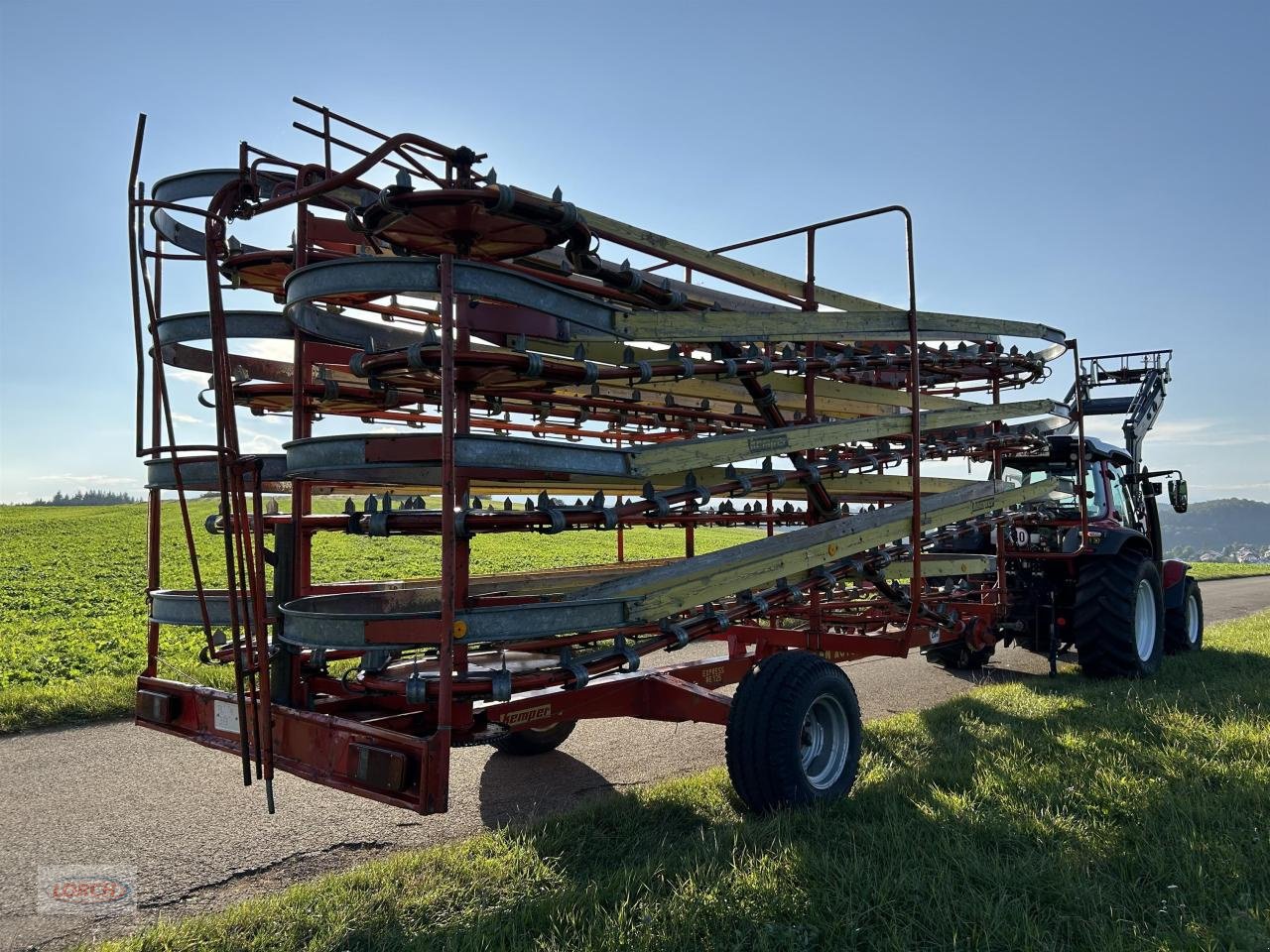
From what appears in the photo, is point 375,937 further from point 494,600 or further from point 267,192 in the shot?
point 267,192

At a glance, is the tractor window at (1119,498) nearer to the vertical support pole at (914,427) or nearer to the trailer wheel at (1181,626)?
the trailer wheel at (1181,626)

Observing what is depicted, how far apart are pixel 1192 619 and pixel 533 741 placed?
7.84m

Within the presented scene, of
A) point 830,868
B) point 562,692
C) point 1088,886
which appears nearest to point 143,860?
point 562,692

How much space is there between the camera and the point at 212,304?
3.78 meters

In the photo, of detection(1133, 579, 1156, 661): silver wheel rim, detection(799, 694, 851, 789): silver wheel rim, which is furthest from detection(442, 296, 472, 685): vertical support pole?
detection(1133, 579, 1156, 661): silver wheel rim

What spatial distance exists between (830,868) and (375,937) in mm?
1698

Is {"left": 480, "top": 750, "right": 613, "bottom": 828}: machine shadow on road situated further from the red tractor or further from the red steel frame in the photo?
the red tractor

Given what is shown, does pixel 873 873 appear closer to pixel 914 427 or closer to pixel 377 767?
pixel 377 767

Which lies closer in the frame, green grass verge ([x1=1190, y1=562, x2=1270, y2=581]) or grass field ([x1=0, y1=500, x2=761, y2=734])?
grass field ([x1=0, y1=500, x2=761, y2=734])

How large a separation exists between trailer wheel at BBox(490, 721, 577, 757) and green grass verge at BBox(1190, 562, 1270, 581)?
25.0m

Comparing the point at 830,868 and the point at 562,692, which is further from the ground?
the point at 562,692

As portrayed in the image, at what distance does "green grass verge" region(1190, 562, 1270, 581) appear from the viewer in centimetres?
2667

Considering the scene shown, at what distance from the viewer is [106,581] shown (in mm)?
20328

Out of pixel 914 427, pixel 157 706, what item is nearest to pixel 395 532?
pixel 157 706
